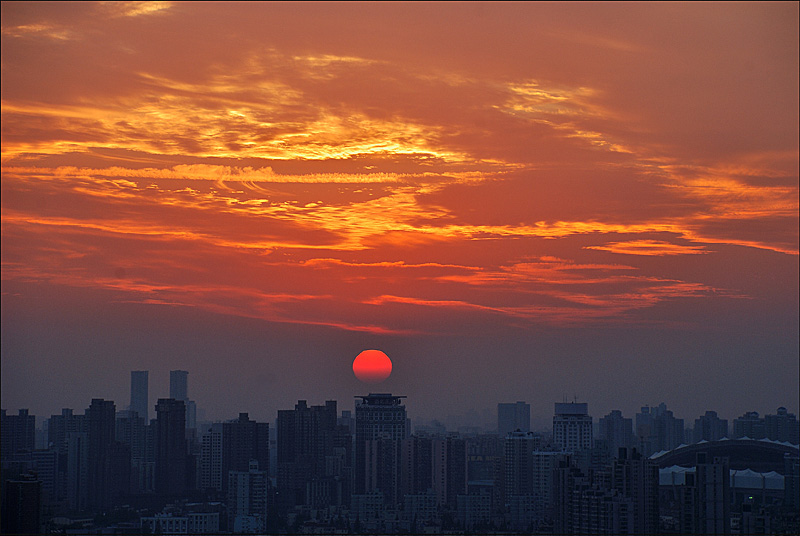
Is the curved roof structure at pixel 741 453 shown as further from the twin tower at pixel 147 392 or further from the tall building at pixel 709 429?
the twin tower at pixel 147 392

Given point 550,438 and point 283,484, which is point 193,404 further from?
point 550,438

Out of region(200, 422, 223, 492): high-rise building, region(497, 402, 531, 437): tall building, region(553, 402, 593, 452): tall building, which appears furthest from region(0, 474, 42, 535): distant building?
region(553, 402, 593, 452): tall building

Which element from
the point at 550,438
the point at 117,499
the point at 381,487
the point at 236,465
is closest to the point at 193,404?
the point at 236,465

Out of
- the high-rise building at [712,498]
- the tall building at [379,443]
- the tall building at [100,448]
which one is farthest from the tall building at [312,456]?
the high-rise building at [712,498]

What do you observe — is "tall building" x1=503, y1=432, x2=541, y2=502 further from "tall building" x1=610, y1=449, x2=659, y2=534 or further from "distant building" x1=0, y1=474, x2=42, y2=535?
"distant building" x1=0, y1=474, x2=42, y2=535

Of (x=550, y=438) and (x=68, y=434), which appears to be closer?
(x=68, y=434)

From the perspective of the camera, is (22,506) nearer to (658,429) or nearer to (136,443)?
(136,443)

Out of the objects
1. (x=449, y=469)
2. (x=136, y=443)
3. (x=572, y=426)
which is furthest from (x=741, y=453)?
(x=136, y=443)

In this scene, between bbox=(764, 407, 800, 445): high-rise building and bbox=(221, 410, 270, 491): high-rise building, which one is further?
bbox=(764, 407, 800, 445): high-rise building
